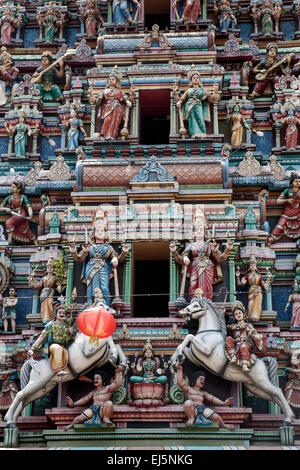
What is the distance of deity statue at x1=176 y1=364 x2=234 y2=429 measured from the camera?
2100 centimetres

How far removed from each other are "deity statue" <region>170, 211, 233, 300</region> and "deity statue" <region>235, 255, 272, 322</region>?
79 cm

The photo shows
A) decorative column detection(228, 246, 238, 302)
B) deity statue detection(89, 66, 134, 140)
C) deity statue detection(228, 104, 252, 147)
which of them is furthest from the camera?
deity statue detection(228, 104, 252, 147)

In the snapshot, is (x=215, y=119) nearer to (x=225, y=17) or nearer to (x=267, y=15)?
(x=225, y=17)

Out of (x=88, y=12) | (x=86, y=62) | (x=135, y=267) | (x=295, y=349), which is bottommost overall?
(x=295, y=349)

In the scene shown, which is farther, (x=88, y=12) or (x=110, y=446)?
(x=88, y=12)

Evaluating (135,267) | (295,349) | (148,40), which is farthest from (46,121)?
(295,349)

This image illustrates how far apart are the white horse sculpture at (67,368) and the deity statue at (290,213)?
651cm

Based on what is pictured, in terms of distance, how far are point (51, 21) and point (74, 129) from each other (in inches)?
207

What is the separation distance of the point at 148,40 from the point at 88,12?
123 inches

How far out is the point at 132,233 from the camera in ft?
79.3

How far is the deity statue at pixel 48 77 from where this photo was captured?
97.1 ft

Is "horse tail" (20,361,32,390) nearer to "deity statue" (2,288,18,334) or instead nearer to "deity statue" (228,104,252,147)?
"deity statue" (2,288,18,334)

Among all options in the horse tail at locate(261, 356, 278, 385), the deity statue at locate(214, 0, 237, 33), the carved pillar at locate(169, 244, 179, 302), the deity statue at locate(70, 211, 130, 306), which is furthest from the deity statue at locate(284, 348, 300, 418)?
the deity statue at locate(214, 0, 237, 33)
